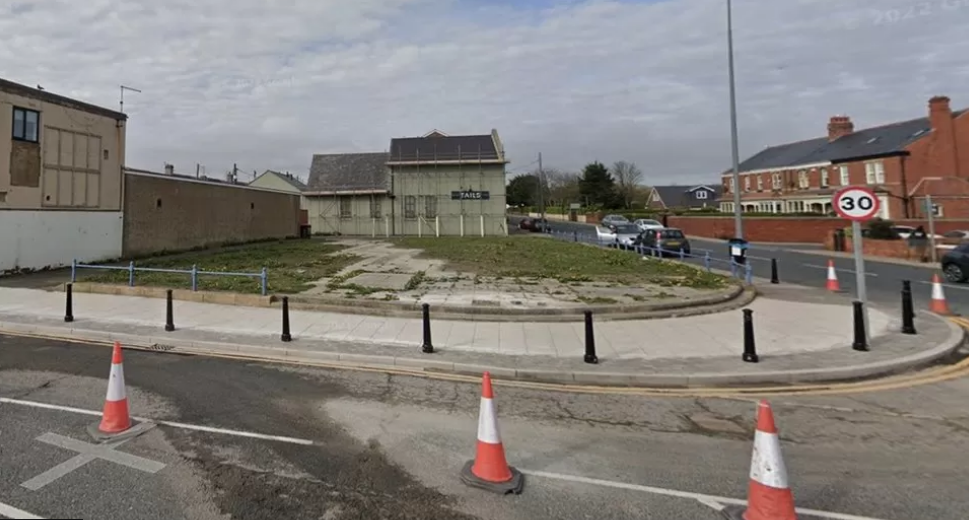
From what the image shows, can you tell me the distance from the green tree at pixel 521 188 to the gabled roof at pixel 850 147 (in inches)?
1660

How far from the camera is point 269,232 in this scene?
3547cm

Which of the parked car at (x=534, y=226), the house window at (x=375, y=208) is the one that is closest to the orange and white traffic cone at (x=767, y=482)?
the house window at (x=375, y=208)

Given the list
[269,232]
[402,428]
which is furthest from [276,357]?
[269,232]

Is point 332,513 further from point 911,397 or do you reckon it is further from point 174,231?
point 174,231

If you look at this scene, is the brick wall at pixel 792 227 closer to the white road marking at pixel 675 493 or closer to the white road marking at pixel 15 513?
the white road marking at pixel 675 493

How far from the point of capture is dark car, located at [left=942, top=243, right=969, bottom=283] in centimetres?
1555

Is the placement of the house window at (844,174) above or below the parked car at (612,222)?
above

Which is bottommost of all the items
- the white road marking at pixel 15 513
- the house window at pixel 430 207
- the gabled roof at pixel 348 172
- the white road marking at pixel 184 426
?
the white road marking at pixel 15 513

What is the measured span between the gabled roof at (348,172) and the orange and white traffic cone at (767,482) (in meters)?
46.1

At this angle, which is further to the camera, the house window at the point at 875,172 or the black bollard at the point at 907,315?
the house window at the point at 875,172

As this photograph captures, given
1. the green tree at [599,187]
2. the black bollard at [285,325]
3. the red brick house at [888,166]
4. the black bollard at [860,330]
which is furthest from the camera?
the green tree at [599,187]

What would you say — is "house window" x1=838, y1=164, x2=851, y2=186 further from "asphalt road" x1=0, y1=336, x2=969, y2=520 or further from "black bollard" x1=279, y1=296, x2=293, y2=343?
"black bollard" x1=279, y1=296, x2=293, y2=343

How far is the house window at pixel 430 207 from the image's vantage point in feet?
152

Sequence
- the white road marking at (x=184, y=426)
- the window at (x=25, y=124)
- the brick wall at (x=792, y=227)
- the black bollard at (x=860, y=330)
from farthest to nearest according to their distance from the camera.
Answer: the brick wall at (x=792, y=227) → the window at (x=25, y=124) → the black bollard at (x=860, y=330) → the white road marking at (x=184, y=426)
